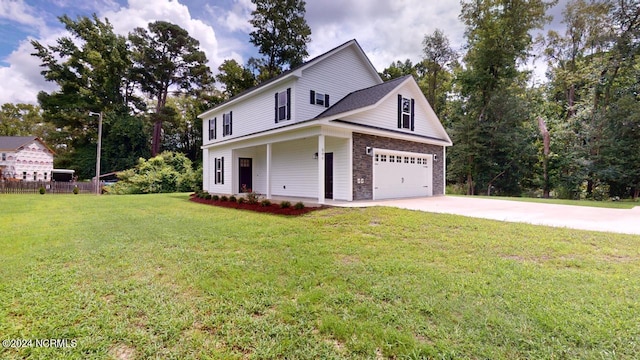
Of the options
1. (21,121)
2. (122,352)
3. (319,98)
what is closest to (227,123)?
(319,98)

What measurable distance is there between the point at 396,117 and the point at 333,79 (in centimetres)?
379

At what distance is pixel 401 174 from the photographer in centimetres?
1323

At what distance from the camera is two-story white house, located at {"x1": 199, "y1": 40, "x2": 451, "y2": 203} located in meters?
11.2

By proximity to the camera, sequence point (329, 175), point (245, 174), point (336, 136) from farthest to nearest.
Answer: point (245, 174), point (329, 175), point (336, 136)

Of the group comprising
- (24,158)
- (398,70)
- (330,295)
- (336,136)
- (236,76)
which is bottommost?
(330,295)

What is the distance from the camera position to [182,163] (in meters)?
25.8

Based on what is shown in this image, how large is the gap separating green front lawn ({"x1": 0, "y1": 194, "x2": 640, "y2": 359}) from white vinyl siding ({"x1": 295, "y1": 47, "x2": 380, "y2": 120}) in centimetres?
858

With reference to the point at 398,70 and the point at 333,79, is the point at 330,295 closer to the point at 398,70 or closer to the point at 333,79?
the point at 333,79

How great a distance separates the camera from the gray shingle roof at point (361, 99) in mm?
12041

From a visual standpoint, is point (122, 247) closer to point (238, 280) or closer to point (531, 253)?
point (238, 280)

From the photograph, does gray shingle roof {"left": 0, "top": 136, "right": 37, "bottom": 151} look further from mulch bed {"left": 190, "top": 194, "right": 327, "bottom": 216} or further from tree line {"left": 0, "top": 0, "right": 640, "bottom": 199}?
mulch bed {"left": 190, "top": 194, "right": 327, "bottom": 216}

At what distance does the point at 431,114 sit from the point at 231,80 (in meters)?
20.5

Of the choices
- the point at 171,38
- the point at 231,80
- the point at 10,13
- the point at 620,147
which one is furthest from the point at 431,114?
the point at 171,38

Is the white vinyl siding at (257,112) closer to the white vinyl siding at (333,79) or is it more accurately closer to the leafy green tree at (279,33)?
the white vinyl siding at (333,79)
